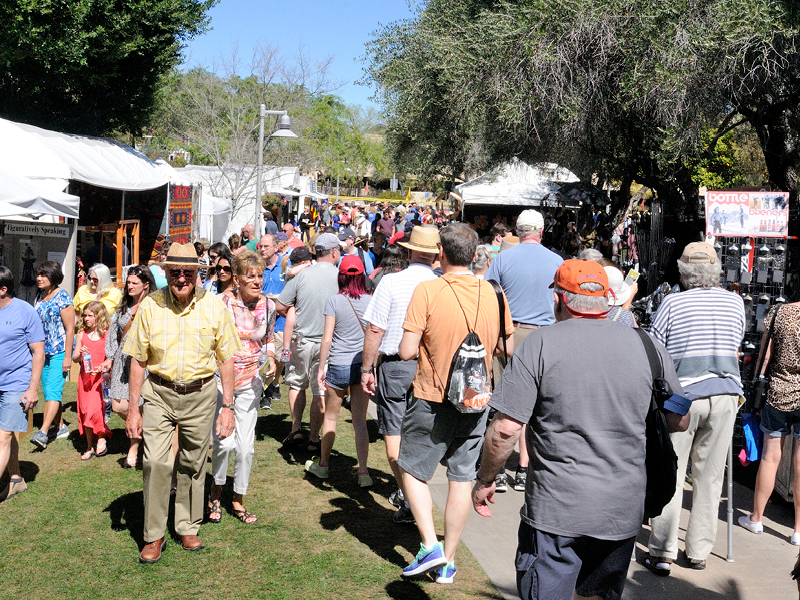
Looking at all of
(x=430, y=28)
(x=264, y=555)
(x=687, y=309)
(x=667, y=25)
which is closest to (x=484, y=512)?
(x=264, y=555)

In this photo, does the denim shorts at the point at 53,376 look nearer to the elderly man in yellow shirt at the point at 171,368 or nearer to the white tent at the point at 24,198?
the white tent at the point at 24,198

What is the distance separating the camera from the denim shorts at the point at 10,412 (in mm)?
5199

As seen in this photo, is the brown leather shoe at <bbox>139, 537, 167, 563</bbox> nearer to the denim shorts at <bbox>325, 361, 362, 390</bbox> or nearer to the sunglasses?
the sunglasses

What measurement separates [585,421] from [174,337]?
2.61 m

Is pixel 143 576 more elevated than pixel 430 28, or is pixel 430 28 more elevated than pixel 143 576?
pixel 430 28

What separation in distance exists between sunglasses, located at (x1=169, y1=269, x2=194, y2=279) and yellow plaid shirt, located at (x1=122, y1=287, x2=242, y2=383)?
16 cm

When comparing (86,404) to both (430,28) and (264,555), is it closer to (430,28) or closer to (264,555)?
(264,555)

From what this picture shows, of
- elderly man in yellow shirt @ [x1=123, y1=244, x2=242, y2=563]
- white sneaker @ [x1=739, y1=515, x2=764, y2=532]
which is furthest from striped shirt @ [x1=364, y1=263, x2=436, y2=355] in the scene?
white sneaker @ [x1=739, y1=515, x2=764, y2=532]

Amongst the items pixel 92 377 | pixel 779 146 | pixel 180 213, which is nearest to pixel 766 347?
pixel 92 377

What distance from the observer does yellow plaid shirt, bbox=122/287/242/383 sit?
4.45m

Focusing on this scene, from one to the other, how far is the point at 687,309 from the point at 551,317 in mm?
1531

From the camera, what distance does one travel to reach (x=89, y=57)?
535 inches

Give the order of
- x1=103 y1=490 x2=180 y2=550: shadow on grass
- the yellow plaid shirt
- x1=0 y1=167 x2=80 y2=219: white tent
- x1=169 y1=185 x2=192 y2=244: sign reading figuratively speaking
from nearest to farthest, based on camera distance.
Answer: the yellow plaid shirt < x1=103 y1=490 x2=180 y2=550: shadow on grass < x1=0 y1=167 x2=80 y2=219: white tent < x1=169 y1=185 x2=192 y2=244: sign reading figuratively speaking

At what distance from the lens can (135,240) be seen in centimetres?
1430
